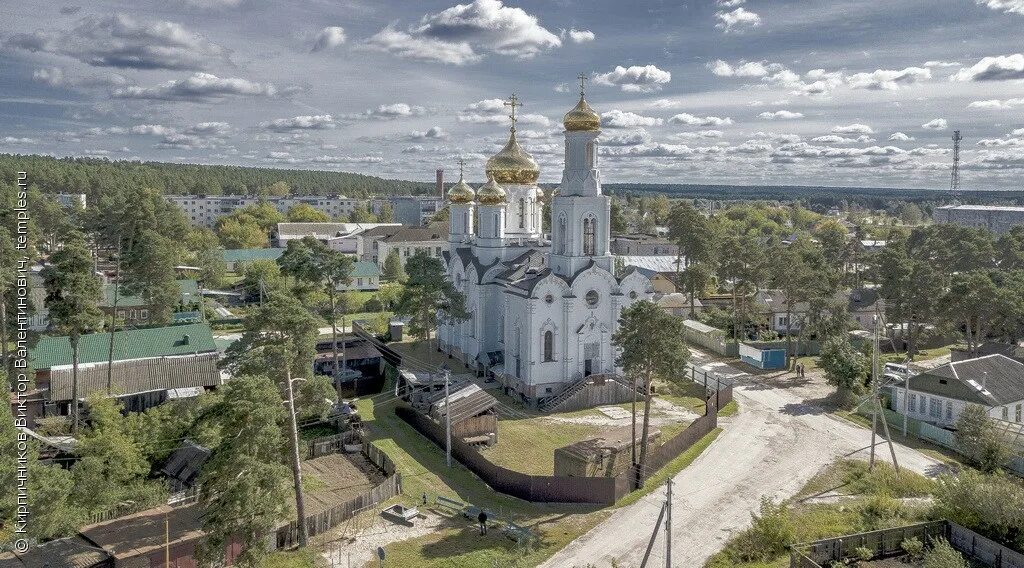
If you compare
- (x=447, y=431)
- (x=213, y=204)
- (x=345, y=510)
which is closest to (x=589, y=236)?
(x=447, y=431)

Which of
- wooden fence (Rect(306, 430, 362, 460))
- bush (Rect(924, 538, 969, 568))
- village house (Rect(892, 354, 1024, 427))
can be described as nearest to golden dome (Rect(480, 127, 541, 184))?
wooden fence (Rect(306, 430, 362, 460))

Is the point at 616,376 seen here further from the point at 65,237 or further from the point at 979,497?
the point at 65,237

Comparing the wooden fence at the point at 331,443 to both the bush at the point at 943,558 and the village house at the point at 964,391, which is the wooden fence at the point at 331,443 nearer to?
the bush at the point at 943,558

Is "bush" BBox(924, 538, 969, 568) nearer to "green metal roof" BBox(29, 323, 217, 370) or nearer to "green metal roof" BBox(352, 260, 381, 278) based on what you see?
"green metal roof" BBox(29, 323, 217, 370)

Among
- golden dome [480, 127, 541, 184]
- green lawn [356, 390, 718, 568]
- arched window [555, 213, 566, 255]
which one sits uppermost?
golden dome [480, 127, 541, 184]

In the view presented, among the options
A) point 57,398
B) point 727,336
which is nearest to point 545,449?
point 57,398

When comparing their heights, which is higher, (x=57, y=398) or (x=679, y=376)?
(x=679, y=376)
